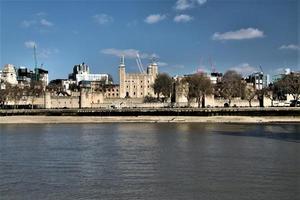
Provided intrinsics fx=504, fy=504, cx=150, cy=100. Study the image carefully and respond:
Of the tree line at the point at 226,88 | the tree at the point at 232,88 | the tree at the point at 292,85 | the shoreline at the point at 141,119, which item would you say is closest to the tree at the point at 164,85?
the tree line at the point at 226,88

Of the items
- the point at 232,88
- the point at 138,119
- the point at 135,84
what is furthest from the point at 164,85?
the point at 138,119

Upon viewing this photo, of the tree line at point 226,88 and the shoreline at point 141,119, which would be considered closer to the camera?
the shoreline at point 141,119

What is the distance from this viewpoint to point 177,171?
→ 27766 mm

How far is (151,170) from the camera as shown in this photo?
92.1ft

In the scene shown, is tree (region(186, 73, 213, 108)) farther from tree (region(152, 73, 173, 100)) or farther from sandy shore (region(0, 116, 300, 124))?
sandy shore (region(0, 116, 300, 124))

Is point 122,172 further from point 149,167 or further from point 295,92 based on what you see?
point 295,92

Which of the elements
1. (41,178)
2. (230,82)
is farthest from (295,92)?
(41,178)

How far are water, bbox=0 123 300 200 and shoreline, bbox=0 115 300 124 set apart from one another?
41.0 m

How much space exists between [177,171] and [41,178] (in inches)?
289

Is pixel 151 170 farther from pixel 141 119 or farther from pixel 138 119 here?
pixel 138 119

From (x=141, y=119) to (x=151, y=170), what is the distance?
6044 cm

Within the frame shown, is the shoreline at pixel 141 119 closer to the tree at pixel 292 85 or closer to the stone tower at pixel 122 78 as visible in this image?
the tree at pixel 292 85

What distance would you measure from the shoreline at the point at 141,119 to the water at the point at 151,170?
135ft

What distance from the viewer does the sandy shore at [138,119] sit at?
84156 millimetres
